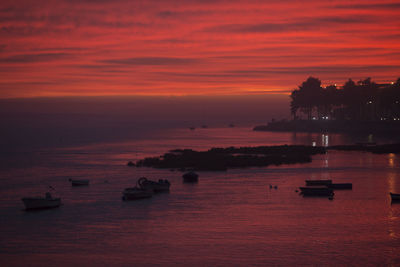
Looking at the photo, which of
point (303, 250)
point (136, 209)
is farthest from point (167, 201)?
point (303, 250)

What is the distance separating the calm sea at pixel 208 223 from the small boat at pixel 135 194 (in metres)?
0.76

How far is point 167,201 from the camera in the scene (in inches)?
2217

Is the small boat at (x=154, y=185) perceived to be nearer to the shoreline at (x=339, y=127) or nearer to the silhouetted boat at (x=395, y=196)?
the silhouetted boat at (x=395, y=196)

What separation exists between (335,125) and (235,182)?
117 metres

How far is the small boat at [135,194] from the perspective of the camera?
56.7m

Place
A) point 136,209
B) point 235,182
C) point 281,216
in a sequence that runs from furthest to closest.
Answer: point 235,182, point 136,209, point 281,216

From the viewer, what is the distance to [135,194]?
187 feet

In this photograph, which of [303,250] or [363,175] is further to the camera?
[363,175]

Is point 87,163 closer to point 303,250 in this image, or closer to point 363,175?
point 363,175

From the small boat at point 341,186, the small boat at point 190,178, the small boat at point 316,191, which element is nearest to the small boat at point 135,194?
the small boat at point 190,178

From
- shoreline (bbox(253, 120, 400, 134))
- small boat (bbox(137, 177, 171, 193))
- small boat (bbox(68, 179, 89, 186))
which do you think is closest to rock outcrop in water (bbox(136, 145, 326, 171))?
small boat (bbox(68, 179, 89, 186))

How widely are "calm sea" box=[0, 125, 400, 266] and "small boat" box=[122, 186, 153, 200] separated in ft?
2.51

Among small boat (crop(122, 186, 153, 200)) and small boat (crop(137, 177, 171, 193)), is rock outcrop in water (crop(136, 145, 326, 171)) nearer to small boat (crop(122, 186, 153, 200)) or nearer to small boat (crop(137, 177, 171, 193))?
small boat (crop(137, 177, 171, 193))

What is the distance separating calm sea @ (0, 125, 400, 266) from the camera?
3772 cm
